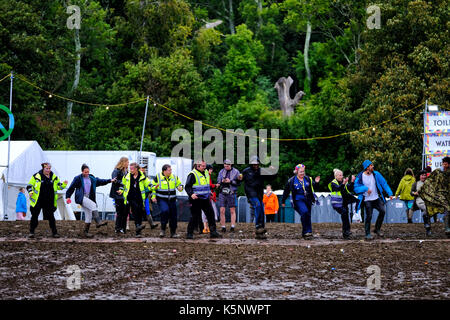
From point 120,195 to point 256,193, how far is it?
3.62 m

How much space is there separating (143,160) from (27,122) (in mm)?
11789

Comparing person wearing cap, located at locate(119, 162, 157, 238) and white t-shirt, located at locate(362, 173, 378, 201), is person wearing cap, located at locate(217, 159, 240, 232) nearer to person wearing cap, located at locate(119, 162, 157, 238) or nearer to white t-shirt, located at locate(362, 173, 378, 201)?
person wearing cap, located at locate(119, 162, 157, 238)

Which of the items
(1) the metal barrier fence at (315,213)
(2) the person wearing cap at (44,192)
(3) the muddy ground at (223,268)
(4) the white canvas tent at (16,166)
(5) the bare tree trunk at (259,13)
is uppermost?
(5) the bare tree trunk at (259,13)

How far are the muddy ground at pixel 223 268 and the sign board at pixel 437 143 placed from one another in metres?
8.80

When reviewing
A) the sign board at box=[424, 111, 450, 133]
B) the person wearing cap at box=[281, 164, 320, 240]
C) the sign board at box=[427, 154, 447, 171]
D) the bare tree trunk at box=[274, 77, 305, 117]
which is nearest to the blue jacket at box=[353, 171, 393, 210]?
the person wearing cap at box=[281, 164, 320, 240]

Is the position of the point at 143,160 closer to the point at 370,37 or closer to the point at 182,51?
the point at 370,37

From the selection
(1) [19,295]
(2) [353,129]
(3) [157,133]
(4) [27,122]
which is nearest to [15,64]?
Result: (4) [27,122]

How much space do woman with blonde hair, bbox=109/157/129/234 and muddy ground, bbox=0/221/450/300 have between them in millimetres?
1603

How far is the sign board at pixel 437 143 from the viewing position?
86.9 feet

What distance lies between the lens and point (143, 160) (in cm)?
3503

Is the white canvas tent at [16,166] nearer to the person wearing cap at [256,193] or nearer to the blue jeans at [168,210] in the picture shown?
the blue jeans at [168,210]

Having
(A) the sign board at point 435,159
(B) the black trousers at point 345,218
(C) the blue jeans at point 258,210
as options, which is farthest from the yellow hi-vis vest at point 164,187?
(A) the sign board at point 435,159
